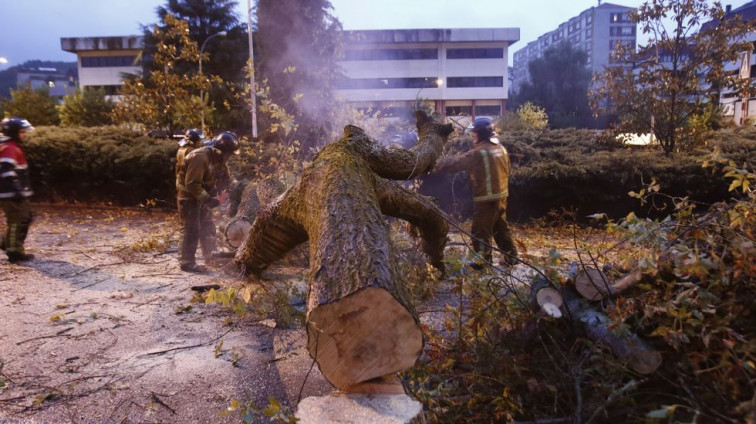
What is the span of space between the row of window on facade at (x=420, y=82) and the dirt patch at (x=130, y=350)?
3534 cm

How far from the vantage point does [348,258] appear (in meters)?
2.48

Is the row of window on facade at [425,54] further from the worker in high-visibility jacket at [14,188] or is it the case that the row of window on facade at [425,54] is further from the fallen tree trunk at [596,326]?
the fallen tree trunk at [596,326]

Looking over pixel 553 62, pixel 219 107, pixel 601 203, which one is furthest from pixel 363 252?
pixel 553 62

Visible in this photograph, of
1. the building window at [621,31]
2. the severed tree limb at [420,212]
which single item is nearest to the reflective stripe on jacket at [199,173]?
the severed tree limb at [420,212]

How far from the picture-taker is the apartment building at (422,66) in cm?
4006

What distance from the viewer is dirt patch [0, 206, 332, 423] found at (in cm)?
299

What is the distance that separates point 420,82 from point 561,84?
43.5 feet

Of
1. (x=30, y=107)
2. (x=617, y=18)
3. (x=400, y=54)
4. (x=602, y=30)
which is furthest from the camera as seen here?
(x=602, y=30)

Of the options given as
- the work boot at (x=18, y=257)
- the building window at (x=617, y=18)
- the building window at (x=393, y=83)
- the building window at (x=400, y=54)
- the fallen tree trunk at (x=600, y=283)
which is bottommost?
the work boot at (x=18, y=257)

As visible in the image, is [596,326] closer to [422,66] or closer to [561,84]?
[422,66]

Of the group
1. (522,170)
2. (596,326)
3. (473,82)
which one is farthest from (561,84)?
(596,326)

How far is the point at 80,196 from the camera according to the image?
11.9m

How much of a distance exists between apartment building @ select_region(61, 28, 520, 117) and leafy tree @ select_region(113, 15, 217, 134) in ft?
90.3

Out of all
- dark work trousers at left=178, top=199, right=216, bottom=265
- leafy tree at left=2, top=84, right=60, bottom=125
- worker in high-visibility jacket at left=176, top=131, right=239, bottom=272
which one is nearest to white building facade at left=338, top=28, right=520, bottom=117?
leafy tree at left=2, top=84, right=60, bottom=125
